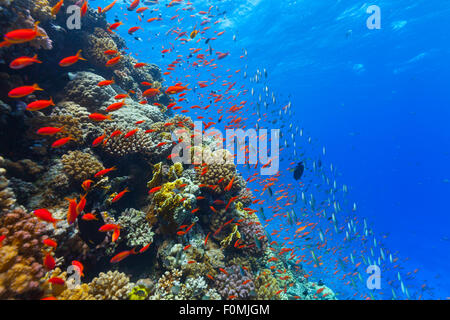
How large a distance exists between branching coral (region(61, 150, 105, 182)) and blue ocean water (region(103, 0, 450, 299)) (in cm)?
742

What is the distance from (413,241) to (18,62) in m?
93.4

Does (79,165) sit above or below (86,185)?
above

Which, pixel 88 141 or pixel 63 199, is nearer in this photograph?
pixel 63 199

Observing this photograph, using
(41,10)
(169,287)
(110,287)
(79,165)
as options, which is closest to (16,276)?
(110,287)

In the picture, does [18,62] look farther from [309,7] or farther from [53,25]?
[309,7]

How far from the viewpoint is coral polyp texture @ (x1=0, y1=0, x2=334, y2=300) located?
3365 mm

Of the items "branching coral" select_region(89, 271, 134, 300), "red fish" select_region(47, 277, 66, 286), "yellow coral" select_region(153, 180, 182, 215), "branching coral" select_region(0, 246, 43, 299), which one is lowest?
"branching coral" select_region(89, 271, 134, 300)

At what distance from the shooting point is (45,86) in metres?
6.50

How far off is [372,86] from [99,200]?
191 feet

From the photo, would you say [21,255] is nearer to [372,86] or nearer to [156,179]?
[156,179]

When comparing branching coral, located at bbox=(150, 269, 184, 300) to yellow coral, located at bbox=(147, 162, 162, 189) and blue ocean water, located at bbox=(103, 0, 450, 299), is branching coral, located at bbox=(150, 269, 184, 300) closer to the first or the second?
yellow coral, located at bbox=(147, 162, 162, 189)

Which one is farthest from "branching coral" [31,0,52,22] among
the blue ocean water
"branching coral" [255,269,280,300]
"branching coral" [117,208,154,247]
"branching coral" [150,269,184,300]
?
"branching coral" [255,269,280,300]

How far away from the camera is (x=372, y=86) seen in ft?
152
